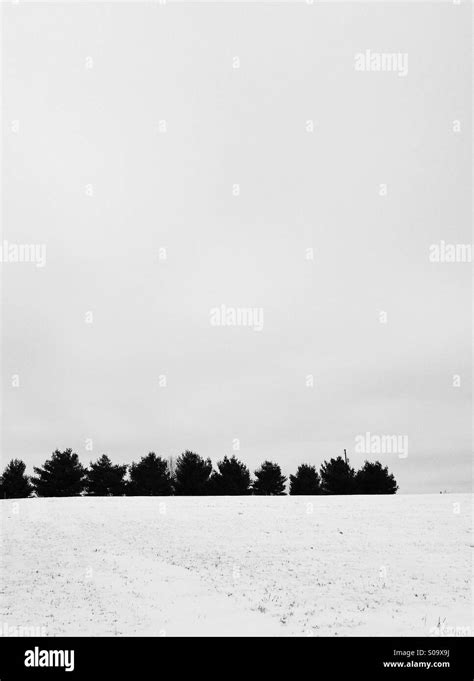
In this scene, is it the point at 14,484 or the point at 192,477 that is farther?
the point at 14,484

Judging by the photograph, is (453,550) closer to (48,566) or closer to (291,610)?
(291,610)

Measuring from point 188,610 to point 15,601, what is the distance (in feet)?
18.7

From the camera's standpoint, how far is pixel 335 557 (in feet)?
74.3

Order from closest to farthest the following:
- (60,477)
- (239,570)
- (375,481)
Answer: (239,570), (60,477), (375,481)

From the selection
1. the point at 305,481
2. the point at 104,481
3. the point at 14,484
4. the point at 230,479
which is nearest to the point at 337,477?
the point at 305,481

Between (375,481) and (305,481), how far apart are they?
8795 mm

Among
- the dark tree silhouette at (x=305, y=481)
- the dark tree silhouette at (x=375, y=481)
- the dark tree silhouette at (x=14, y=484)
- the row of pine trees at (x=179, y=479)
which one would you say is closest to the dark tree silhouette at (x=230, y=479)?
the row of pine trees at (x=179, y=479)

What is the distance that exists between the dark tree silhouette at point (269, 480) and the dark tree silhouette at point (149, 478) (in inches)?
459

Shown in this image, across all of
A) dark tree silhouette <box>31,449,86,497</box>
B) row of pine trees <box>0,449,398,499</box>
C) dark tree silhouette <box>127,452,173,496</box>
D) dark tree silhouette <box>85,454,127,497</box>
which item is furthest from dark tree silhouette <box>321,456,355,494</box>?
dark tree silhouette <box>31,449,86,497</box>

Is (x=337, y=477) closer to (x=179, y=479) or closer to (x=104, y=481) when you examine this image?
(x=179, y=479)

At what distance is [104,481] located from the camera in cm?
6306

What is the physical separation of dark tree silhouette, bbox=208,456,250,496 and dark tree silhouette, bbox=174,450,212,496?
979 millimetres
